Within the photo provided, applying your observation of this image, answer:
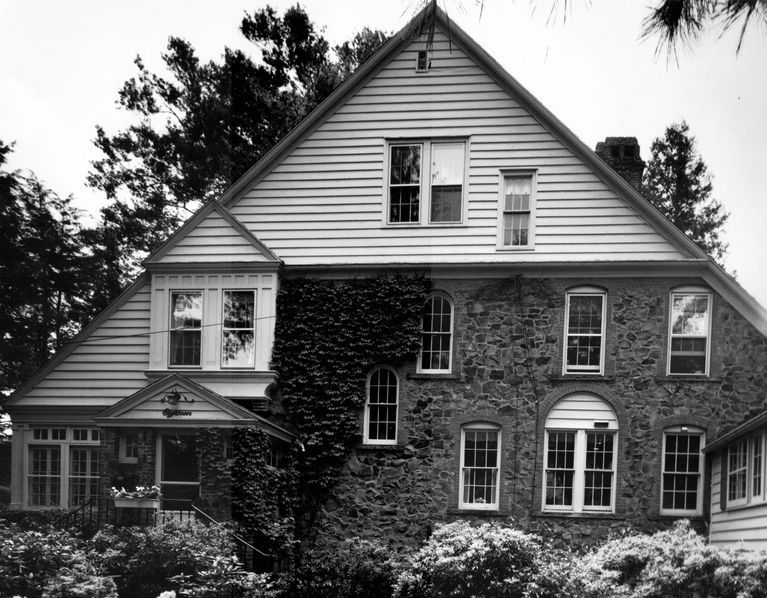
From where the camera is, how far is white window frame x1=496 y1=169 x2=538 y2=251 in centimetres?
1390

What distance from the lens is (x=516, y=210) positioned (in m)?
14.0

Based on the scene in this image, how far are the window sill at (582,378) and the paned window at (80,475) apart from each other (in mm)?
7992

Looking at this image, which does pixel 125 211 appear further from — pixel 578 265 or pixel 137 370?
pixel 578 265

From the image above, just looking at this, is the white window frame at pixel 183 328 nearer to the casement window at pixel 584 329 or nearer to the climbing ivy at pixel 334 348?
the climbing ivy at pixel 334 348

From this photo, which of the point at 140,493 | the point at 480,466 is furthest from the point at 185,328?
the point at 480,466

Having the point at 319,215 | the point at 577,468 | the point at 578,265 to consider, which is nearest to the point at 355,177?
the point at 319,215

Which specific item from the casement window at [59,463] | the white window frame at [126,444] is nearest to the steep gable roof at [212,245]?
the white window frame at [126,444]

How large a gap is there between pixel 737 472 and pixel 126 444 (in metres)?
9.51

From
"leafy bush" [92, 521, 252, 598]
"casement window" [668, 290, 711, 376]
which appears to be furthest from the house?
"leafy bush" [92, 521, 252, 598]

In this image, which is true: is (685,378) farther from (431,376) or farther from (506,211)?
(431,376)

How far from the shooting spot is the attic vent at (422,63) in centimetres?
1424

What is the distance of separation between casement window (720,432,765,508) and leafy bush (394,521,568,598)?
281cm

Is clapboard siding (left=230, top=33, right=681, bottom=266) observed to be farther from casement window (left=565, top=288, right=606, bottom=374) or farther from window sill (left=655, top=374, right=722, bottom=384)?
window sill (left=655, top=374, right=722, bottom=384)

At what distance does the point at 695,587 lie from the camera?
989 cm
